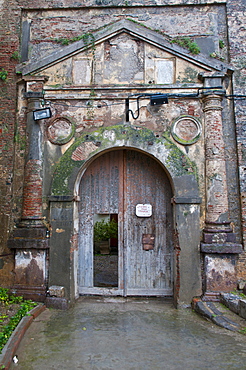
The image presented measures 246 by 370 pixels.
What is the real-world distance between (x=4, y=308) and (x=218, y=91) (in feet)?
19.3

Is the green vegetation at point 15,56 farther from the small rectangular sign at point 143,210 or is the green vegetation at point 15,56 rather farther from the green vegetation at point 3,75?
the small rectangular sign at point 143,210

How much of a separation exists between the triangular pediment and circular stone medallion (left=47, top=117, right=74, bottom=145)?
0.88 m

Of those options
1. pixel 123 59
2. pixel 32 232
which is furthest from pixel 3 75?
pixel 32 232

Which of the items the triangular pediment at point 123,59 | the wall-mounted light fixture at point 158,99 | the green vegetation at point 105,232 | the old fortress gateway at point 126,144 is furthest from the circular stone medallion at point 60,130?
the green vegetation at point 105,232

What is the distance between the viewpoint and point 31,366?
3830 millimetres

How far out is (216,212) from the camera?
5973mm

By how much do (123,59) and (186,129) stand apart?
2.04 meters

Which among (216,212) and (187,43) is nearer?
(216,212)

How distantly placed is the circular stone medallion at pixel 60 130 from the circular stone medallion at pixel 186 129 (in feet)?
7.13

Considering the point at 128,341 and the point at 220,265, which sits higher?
the point at 220,265

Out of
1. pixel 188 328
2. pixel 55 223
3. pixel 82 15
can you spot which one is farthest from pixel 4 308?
pixel 82 15

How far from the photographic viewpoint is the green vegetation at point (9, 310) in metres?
4.45

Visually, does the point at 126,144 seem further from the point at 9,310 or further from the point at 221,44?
the point at 9,310

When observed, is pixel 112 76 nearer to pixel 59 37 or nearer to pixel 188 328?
pixel 59 37
